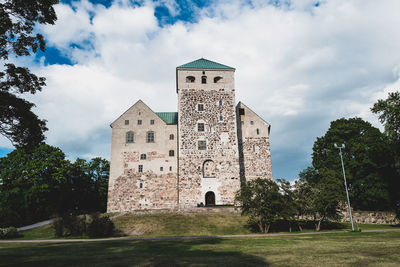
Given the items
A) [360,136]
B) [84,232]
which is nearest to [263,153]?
[360,136]

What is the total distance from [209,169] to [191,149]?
3.74m

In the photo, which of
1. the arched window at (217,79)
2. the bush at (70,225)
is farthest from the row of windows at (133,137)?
the bush at (70,225)

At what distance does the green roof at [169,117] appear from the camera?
4096 centimetres

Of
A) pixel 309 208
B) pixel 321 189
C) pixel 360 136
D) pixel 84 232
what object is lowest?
pixel 84 232

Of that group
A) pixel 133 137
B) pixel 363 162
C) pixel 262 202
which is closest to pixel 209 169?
pixel 133 137

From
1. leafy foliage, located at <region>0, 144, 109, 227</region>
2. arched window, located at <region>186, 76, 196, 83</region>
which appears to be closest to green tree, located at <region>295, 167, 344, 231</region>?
arched window, located at <region>186, 76, 196, 83</region>

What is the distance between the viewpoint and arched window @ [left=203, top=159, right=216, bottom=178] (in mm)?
36031

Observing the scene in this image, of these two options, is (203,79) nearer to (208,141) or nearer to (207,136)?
(207,136)

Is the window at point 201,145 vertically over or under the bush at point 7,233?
over

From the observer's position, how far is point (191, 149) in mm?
36719

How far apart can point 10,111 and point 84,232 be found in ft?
47.5

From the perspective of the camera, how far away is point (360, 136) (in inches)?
1387

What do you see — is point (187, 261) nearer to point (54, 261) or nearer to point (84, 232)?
point (54, 261)

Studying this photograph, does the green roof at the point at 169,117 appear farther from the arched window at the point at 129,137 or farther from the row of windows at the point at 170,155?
the arched window at the point at 129,137
